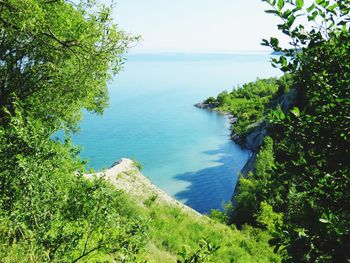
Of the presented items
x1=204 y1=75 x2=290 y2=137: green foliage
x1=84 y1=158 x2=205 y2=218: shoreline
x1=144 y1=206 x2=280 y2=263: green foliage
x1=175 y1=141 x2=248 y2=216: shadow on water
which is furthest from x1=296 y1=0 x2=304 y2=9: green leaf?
x1=204 y1=75 x2=290 y2=137: green foliage

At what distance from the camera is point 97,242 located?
664cm

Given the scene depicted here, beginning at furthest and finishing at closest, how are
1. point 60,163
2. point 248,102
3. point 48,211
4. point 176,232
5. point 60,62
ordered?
point 248,102 < point 176,232 < point 60,62 < point 60,163 < point 48,211

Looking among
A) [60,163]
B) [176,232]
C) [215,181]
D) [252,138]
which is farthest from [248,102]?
[60,163]

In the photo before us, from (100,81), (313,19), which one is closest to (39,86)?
(100,81)

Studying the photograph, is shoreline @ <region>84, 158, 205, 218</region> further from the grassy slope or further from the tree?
the tree

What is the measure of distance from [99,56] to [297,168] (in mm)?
10243

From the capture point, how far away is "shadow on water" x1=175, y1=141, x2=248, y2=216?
157ft

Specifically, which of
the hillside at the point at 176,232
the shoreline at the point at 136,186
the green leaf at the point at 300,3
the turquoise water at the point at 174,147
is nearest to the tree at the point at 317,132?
the green leaf at the point at 300,3

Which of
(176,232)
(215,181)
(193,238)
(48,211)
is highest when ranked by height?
(48,211)

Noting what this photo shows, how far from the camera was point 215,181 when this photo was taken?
56906 mm

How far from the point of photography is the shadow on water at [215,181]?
4791 cm

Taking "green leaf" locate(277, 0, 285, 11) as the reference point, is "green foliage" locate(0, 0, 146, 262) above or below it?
below

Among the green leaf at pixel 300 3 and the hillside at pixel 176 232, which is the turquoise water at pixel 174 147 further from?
the green leaf at pixel 300 3

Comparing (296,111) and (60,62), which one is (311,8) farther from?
(60,62)
